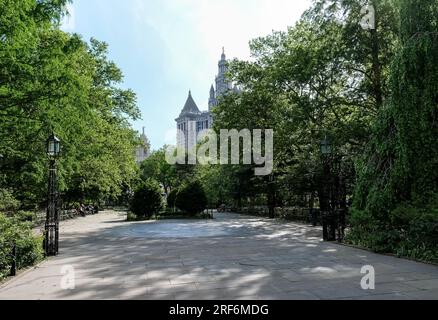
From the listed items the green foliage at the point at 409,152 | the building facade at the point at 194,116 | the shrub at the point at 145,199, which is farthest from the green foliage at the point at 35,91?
the building facade at the point at 194,116

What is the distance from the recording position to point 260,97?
31.7 meters

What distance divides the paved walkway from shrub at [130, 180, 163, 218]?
18.1 meters

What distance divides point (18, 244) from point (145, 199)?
22.1 m

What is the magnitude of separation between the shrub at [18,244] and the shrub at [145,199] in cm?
2056

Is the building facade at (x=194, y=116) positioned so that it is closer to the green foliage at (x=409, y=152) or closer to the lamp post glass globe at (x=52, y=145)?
the lamp post glass globe at (x=52, y=145)

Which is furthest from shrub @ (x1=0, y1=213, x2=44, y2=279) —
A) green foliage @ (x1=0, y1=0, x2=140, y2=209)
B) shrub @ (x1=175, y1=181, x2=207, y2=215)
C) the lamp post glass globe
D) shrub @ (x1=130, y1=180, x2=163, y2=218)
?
shrub @ (x1=175, y1=181, x2=207, y2=215)

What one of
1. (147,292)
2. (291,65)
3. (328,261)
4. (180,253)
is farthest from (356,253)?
(291,65)

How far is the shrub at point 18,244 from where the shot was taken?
962cm

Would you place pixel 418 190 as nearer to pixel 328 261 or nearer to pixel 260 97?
pixel 328 261

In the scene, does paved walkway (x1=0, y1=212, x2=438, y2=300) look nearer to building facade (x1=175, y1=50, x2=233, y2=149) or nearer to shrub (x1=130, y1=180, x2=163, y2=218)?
shrub (x1=130, y1=180, x2=163, y2=218)

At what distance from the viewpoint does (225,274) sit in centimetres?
910

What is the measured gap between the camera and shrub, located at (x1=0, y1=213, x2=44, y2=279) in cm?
962

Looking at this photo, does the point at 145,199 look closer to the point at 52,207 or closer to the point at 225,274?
the point at 52,207

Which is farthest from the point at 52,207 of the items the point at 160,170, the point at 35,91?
the point at 160,170
